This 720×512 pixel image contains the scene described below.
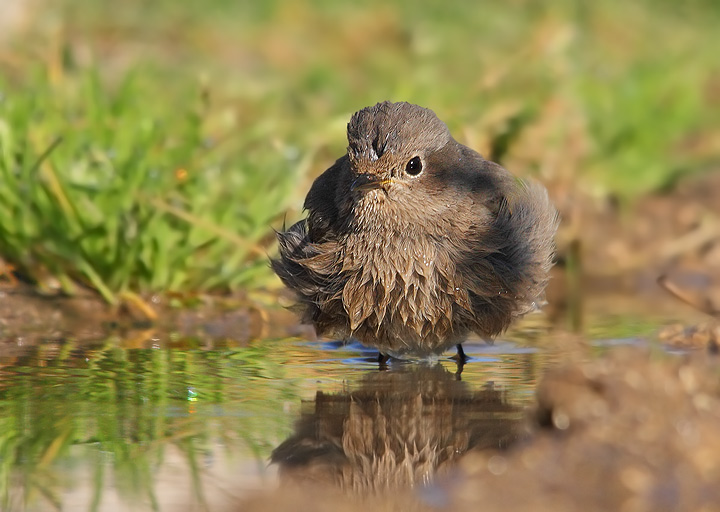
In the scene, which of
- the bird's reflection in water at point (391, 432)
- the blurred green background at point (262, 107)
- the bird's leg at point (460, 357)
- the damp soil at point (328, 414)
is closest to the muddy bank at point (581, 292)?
the damp soil at point (328, 414)

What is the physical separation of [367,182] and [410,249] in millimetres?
329

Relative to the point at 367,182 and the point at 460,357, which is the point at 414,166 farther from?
the point at 460,357

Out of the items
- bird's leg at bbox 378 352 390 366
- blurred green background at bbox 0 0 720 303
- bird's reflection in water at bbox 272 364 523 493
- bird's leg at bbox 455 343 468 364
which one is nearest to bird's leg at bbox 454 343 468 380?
bird's leg at bbox 455 343 468 364

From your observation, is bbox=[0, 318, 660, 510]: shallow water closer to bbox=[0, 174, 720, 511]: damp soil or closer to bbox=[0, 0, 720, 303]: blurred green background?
bbox=[0, 174, 720, 511]: damp soil

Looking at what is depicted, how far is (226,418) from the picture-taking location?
3.73 meters

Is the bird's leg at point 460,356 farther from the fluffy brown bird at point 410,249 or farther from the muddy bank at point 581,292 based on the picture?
the muddy bank at point 581,292

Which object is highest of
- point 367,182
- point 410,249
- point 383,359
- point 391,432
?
point 367,182

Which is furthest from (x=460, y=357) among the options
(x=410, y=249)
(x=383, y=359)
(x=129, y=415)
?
(x=129, y=415)

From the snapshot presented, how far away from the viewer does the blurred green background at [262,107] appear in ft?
19.1

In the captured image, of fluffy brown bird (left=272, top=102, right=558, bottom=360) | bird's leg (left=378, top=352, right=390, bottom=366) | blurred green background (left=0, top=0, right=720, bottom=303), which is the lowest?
bird's leg (left=378, top=352, right=390, bottom=366)

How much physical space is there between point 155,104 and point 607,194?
10.6 feet

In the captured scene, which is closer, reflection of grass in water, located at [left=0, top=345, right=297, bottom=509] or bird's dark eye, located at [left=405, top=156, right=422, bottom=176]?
reflection of grass in water, located at [left=0, top=345, right=297, bottom=509]

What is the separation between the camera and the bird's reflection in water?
318 cm

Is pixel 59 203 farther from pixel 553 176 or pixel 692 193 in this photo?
pixel 692 193
